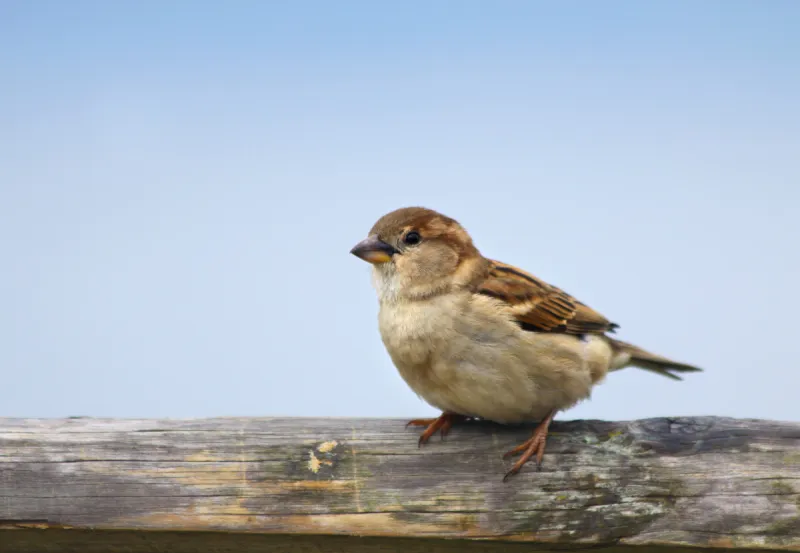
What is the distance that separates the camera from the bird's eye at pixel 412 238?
278cm

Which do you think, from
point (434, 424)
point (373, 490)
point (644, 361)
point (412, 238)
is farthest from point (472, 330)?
point (644, 361)

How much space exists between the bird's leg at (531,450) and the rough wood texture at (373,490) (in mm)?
26

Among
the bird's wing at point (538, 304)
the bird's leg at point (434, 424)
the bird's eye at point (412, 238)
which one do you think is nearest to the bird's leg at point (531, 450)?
the bird's leg at point (434, 424)

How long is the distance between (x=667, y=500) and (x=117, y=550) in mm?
1517

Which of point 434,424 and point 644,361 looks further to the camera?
point 644,361

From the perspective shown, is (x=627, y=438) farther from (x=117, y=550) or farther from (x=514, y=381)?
(x=117, y=550)

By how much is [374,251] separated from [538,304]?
21.5 inches

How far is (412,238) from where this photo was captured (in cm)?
278

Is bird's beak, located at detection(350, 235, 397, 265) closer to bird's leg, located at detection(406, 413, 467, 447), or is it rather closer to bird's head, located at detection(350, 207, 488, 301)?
bird's head, located at detection(350, 207, 488, 301)

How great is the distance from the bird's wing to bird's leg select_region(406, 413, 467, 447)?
1.20ft

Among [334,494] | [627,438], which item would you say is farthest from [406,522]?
[627,438]

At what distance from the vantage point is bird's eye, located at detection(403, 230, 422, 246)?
9.11ft

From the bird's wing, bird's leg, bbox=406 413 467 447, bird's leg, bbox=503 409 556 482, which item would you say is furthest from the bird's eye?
bird's leg, bbox=503 409 556 482

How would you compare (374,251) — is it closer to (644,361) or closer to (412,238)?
(412,238)
